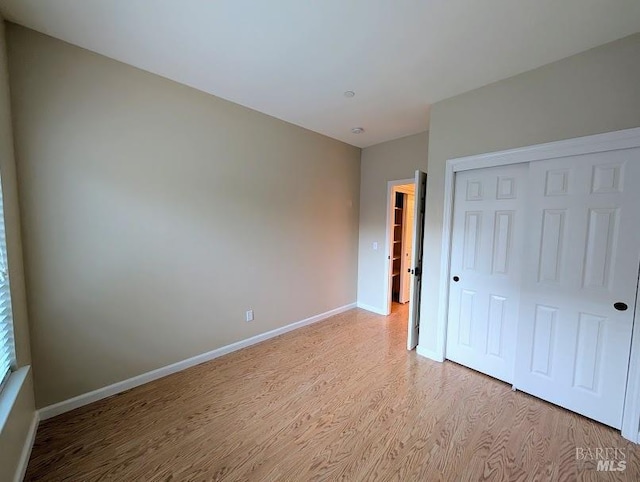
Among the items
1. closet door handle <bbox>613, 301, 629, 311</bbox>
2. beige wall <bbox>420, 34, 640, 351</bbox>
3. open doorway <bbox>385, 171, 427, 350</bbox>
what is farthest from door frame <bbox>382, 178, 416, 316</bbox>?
closet door handle <bbox>613, 301, 629, 311</bbox>

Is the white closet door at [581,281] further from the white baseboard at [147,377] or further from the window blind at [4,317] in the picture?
the window blind at [4,317]

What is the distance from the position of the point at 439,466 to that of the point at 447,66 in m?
2.92

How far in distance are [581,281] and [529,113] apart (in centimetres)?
142

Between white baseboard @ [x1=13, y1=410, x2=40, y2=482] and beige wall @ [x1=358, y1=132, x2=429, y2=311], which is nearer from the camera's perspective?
white baseboard @ [x1=13, y1=410, x2=40, y2=482]

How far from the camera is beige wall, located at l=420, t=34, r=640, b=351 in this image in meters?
1.77

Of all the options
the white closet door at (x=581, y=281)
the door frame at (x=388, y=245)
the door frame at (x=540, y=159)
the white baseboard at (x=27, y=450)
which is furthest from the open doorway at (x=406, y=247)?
the white baseboard at (x=27, y=450)

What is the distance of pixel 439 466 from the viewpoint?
1.59 m

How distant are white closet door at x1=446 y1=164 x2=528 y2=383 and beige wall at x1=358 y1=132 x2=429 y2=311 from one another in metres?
1.37

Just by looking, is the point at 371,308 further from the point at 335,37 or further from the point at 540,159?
the point at 335,37

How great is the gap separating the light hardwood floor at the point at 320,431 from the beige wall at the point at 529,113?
0.86 metres

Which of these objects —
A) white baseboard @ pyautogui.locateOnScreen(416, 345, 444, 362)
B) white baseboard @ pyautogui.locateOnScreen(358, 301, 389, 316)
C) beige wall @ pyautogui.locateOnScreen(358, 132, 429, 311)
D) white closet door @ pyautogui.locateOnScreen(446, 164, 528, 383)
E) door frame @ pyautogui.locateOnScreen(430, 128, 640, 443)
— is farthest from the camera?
white baseboard @ pyautogui.locateOnScreen(358, 301, 389, 316)

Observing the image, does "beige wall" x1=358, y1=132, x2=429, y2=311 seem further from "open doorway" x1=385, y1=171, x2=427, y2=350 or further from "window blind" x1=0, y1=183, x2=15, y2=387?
"window blind" x1=0, y1=183, x2=15, y2=387

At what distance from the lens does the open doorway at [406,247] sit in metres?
2.92

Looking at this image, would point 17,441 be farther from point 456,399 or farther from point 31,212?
point 456,399
